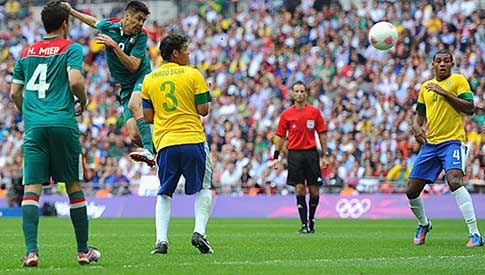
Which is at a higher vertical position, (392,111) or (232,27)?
(232,27)

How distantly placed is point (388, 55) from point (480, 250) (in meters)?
17.7

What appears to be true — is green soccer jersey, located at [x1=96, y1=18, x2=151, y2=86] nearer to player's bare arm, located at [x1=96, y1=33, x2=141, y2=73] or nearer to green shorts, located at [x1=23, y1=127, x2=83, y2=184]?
player's bare arm, located at [x1=96, y1=33, x2=141, y2=73]

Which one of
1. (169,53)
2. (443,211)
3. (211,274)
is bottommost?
(443,211)

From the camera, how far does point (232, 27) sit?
3369 centimetres

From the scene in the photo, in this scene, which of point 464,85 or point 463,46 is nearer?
point 464,85

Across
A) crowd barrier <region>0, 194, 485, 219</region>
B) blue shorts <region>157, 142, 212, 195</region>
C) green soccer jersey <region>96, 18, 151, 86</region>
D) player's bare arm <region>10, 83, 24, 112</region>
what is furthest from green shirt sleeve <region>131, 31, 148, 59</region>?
crowd barrier <region>0, 194, 485, 219</region>

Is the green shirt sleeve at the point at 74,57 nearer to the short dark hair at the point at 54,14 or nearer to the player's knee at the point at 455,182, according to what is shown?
the short dark hair at the point at 54,14

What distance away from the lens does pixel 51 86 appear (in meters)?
9.42

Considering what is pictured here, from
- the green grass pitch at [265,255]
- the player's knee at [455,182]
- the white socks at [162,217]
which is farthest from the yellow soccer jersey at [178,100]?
the player's knee at [455,182]

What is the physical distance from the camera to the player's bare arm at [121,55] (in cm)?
1184

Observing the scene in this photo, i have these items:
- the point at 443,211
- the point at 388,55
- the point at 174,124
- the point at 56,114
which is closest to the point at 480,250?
the point at 174,124

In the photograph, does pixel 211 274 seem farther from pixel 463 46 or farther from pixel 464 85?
pixel 463 46

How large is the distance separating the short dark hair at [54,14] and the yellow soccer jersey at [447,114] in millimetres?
5416

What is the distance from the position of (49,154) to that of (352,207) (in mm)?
16388
